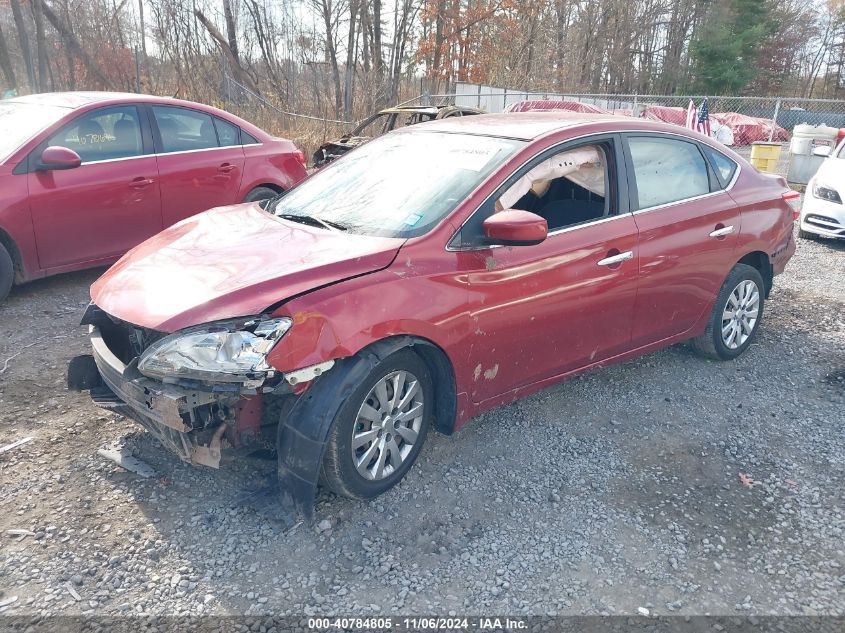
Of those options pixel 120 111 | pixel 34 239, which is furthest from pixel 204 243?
pixel 120 111

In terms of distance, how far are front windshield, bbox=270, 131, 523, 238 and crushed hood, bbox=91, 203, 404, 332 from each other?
19 centimetres

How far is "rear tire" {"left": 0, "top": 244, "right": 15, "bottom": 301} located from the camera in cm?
518

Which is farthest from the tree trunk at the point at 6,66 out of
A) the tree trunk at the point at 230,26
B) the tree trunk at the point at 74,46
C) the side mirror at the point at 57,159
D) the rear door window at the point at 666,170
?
the rear door window at the point at 666,170

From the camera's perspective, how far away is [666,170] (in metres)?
4.24

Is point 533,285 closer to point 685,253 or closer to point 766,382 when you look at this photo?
point 685,253

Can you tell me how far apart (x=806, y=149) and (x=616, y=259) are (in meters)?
11.7

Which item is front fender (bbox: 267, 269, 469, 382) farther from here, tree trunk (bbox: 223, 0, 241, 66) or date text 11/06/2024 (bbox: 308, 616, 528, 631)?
tree trunk (bbox: 223, 0, 241, 66)

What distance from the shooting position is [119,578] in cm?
260

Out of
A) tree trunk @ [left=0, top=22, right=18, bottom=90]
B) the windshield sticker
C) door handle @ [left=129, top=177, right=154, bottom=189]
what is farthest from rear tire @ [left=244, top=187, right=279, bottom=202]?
tree trunk @ [left=0, top=22, right=18, bottom=90]

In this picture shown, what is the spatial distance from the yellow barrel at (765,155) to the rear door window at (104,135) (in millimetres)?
11475

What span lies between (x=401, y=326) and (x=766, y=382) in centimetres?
300

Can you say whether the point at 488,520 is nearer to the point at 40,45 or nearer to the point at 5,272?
the point at 5,272

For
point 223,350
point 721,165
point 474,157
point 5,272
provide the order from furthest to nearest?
point 5,272 < point 721,165 < point 474,157 < point 223,350

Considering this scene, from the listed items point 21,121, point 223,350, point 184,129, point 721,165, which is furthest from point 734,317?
point 21,121
